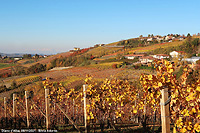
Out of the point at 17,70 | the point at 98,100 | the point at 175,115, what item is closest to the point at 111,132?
the point at 98,100

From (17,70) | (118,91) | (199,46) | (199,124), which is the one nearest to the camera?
(199,124)

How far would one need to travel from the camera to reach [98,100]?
6.00m

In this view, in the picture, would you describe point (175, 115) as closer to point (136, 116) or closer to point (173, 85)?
point (173, 85)

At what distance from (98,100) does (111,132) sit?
4.81 feet

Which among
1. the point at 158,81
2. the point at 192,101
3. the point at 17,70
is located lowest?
the point at 17,70

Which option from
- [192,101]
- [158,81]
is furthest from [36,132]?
[192,101]

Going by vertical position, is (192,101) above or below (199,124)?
above

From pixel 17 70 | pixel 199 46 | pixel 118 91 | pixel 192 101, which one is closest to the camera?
pixel 192 101

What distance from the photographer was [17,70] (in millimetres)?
49969

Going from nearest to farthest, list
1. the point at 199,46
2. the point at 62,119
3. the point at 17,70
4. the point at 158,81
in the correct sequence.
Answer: the point at 158,81 < the point at 62,119 < the point at 17,70 < the point at 199,46

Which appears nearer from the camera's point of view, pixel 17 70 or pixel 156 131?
pixel 156 131

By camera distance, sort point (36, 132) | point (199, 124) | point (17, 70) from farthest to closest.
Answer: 1. point (17, 70)
2. point (36, 132)
3. point (199, 124)

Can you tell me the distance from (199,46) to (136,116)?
194ft

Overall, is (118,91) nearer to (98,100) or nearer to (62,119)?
(98,100)
